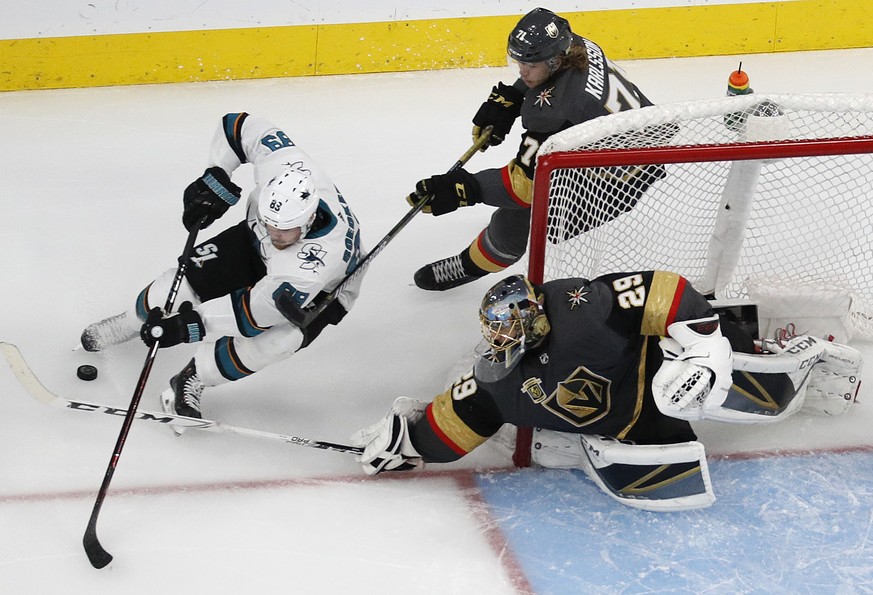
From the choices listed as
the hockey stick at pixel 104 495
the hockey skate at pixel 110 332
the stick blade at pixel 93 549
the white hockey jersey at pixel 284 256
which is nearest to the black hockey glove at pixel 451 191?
the white hockey jersey at pixel 284 256

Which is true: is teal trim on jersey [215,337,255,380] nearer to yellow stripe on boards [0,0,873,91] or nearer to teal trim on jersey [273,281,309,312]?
teal trim on jersey [273,281,309,312]

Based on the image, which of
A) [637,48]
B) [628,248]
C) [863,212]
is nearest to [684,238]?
[628,248]

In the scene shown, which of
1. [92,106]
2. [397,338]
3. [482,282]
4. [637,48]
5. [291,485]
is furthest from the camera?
[637,48]

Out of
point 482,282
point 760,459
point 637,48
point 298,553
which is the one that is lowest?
point 298,553

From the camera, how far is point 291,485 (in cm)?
288

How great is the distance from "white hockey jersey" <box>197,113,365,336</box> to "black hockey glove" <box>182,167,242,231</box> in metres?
0.08

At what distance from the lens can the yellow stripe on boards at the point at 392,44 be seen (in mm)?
4781

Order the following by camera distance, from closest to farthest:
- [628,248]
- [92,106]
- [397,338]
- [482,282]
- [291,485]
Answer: [291,485] → [628,248] → [397,338] → [482,282] → [92,106]

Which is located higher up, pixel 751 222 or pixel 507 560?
pixel 751 222

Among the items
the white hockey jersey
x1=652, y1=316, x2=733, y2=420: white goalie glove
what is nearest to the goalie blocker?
x1=652, y1=316, x2=733, y2=420: white goalie glove

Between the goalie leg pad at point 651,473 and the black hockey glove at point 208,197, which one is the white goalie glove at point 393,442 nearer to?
the goalie leg pad at point 651,473

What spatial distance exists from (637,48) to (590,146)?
100 inches

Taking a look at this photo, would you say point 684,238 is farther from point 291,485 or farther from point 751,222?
point 291,485

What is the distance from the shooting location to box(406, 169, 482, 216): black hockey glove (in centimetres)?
311
